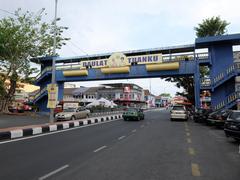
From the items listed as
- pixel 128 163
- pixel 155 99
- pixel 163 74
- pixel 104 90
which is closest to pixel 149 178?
pixel 128 163

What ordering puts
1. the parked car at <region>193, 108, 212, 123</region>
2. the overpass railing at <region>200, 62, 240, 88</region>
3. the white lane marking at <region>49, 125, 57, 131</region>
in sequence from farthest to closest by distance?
the overpass railing at <region>200, 62, 240, 88</region> → the parked car at <region>193, 108, 212, 123</region> → the white lane marking at <region>49, 125, 57, 131</region>

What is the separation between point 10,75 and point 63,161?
30995 mm

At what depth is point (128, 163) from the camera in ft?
25.0

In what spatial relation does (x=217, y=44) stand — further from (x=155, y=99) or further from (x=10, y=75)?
(x=155, y=99)

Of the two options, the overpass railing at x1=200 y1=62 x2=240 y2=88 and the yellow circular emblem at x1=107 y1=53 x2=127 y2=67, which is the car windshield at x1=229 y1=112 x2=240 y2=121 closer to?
the overpass railing at x1=200 y1=62 x2=240 y2=88

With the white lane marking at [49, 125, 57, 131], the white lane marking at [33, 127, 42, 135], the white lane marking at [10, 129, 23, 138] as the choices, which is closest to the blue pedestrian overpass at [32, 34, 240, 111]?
the white lane marking at [49, 125, 57, 131]

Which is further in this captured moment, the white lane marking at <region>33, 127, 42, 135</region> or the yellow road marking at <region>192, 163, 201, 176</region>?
the white lane marking at <region>33, 127, 42, 135</region>

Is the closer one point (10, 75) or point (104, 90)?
point (10, 75)

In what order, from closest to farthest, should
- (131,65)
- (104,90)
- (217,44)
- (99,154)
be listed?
1. (99,154)
2. (217,44)
3. (131,65)
4. (104,90)

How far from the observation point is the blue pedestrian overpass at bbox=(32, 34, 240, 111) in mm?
28734

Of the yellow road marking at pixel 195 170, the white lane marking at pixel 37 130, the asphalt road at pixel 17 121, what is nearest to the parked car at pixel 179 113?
the asphalt road at pixel 17 121

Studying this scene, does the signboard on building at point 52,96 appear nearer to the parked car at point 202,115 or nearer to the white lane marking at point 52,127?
the white lane marking at point 52,127

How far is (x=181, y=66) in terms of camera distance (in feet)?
100

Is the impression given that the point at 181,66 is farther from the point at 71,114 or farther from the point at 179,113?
the point at 71,114
